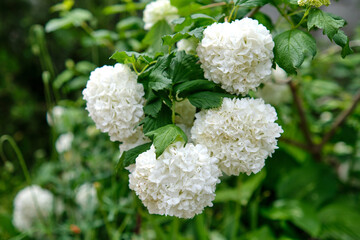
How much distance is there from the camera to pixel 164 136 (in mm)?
710

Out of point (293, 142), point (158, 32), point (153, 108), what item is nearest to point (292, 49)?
point (153, 108)

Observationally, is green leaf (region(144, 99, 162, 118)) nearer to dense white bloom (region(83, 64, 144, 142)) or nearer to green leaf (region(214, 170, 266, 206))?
dense white bloom (region(83, 64, 144, 142))

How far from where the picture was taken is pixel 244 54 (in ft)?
2.45

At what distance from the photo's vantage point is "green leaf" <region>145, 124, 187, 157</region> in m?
0.69

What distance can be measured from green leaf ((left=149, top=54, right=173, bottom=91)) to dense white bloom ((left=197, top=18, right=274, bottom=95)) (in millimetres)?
94

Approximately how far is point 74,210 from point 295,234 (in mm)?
1180

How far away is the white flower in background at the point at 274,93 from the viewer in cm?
155

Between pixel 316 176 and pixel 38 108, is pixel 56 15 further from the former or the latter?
pixel 316 176

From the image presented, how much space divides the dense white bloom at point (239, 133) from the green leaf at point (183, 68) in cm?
10

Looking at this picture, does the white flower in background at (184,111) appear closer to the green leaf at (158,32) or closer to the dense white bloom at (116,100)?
the dense white bloom at (116,100)

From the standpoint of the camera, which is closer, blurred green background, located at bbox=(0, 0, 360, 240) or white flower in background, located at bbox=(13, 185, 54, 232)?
blurred green background, located at bbox=(0, 0, 360, 240)

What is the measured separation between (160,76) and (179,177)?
232mm

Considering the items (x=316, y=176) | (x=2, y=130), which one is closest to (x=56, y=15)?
(x=2, y=130)

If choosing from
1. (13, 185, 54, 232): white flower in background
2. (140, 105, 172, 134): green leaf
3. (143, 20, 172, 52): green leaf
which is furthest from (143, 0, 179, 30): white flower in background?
(13, 185, 54, 232): white flower in background
